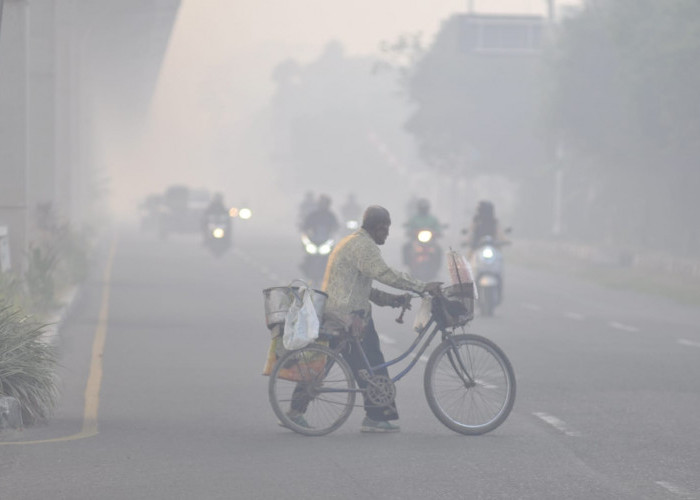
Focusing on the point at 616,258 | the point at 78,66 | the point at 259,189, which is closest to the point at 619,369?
the point at 616,258

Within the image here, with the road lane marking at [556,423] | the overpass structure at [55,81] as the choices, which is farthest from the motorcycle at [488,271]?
the road lane marking at [556,423]

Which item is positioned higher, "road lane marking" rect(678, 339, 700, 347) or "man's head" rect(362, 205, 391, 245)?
"man's head" rect(362, 205, 391, 245)

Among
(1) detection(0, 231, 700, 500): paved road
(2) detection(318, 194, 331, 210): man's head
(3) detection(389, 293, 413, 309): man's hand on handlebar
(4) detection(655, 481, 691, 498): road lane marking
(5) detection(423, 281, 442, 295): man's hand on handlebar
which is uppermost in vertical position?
(2) detection(318, 194, 331, 210): man's head

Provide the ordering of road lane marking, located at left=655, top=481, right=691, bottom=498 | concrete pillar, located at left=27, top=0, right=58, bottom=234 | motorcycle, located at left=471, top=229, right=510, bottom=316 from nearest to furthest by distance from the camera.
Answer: road lane marking, located at left=655, top=481, right=691, bottom=498 → motorcycle, located at left=471, top=229, right=510, bottom=316 → concrete pillar, located at left=27, top=0, right=58, bottom=234

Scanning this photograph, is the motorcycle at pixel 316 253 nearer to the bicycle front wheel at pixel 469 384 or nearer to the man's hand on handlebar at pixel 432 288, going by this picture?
the bicycle front wheel at pixel 469 384

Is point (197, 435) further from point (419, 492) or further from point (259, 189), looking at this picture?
point (259, 189)

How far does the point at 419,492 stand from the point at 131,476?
5.87ft

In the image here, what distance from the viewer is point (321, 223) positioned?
93.2 ft

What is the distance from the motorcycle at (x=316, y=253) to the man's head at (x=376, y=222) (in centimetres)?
1731

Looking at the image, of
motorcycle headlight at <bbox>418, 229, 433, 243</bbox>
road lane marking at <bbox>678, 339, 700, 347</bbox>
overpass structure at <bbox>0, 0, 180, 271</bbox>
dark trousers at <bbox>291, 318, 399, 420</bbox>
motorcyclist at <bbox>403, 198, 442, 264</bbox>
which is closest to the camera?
dark trousers at <bbox>291, 318, 399, 420</bbox>

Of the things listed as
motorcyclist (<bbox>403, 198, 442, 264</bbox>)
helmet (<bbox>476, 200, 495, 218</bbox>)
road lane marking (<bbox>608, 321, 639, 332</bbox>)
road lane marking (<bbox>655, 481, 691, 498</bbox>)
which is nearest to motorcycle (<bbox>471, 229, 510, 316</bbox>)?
helmet (<bbox>476, 200, 495, 218</bbox>)

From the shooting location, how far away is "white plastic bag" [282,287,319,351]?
10.5m

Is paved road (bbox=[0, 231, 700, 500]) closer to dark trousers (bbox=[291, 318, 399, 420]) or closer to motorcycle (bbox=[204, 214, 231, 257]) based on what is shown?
dark trousers (bbox=[291, 318, 399, 420])

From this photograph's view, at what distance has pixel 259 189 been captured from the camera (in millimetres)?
187500
